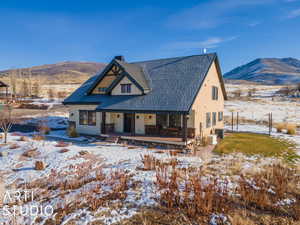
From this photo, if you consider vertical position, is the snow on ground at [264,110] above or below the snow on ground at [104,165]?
above

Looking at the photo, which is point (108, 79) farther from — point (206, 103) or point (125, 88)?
point (206, 103)

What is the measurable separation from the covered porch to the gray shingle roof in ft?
3.30

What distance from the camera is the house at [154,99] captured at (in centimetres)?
1494

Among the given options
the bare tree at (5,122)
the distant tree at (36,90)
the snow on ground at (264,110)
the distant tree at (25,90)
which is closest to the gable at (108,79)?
the bare tree at (5,122)

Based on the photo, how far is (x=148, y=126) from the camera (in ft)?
54.2

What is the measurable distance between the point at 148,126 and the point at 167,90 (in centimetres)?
364

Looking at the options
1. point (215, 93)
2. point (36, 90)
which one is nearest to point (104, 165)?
point (215, 93)

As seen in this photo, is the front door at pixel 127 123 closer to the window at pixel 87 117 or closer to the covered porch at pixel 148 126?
the covered porch at pixel 148 126

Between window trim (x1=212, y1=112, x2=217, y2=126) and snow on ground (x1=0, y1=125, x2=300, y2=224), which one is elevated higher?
window trim (x1=212, y1=112, x2=217, y2=126)

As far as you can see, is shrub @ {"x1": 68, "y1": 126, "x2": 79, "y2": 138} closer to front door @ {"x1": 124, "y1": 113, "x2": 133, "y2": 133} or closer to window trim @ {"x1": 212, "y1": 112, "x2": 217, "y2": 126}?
front door @ {"x1": 124, "y1": 113, "x2": 133, "y2": 133}

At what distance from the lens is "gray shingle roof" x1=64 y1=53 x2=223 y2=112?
14.3 meters

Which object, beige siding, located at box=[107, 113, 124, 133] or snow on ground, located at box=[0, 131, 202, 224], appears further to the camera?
beige siding, located at box=[107, 113, 124, 133]

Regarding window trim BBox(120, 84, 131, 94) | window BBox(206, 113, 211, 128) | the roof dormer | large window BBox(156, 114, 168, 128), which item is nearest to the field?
large window BBox(156, 114, 168, 128)

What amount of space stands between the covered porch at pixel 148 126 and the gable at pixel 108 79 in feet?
10.1
